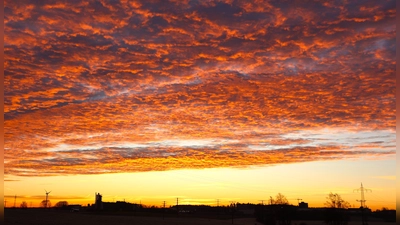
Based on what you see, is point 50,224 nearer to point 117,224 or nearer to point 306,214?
point 117,224

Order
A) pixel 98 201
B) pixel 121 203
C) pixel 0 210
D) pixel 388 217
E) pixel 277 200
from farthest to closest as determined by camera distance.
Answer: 1. pixel 121 203
2. pixel 98 201
3. pixel 388 217
4. pixel 277 200
5. pixel 0 210

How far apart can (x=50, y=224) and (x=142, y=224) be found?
1387 cm

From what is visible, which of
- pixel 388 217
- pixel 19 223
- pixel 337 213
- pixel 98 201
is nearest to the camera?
pixel 19 223

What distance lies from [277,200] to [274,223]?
29.2m

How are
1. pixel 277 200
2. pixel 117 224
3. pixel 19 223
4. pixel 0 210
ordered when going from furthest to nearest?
pixel 277 200
pixel 117 224
pixel 19 223
pixel 0 210

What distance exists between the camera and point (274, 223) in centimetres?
7394

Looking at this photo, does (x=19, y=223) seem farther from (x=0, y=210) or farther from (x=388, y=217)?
(x=388, y=217)

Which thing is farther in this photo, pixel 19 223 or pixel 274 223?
pixel 274 223

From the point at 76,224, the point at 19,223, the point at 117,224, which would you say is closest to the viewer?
the point at 19,223

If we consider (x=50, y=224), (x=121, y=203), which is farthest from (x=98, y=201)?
(x=50, y=224)

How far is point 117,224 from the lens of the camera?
57.8 meters

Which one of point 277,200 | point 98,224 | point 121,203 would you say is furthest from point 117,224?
point 121,203

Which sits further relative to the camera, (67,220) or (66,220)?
(67,220)

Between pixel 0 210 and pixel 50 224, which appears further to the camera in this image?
pixel 50 224
